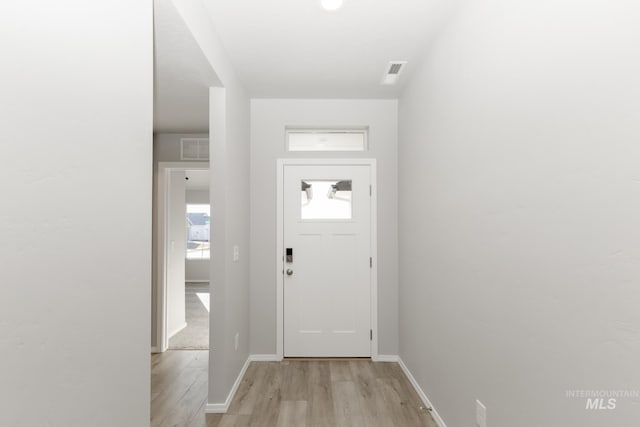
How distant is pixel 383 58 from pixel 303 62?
2.04 ft

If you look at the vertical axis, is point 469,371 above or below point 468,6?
below

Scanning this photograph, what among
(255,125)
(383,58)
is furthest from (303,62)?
(255,125)

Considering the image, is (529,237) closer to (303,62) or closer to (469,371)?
(469,371)

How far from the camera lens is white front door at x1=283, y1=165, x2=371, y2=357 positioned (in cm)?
365

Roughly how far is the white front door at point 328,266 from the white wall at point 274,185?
0.43ft

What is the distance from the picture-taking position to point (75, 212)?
105 cm

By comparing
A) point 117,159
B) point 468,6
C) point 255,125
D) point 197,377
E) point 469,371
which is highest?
point 468,6

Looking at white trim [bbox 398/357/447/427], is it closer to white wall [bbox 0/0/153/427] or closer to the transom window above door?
white wall [bbox 0/0/153/427]

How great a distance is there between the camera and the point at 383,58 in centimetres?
283

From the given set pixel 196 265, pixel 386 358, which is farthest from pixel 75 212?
pixel 196 265

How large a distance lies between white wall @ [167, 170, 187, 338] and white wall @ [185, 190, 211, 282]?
4460mm

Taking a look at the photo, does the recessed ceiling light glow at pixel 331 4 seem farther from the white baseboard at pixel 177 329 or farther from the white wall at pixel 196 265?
the white wall at pixel 196 265

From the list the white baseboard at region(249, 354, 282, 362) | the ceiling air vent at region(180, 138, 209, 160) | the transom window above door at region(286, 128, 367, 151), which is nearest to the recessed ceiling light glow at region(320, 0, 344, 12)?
the transom window above door at region(286, 128, 367, 151)

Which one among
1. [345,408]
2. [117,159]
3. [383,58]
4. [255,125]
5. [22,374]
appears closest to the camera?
[22,374]
